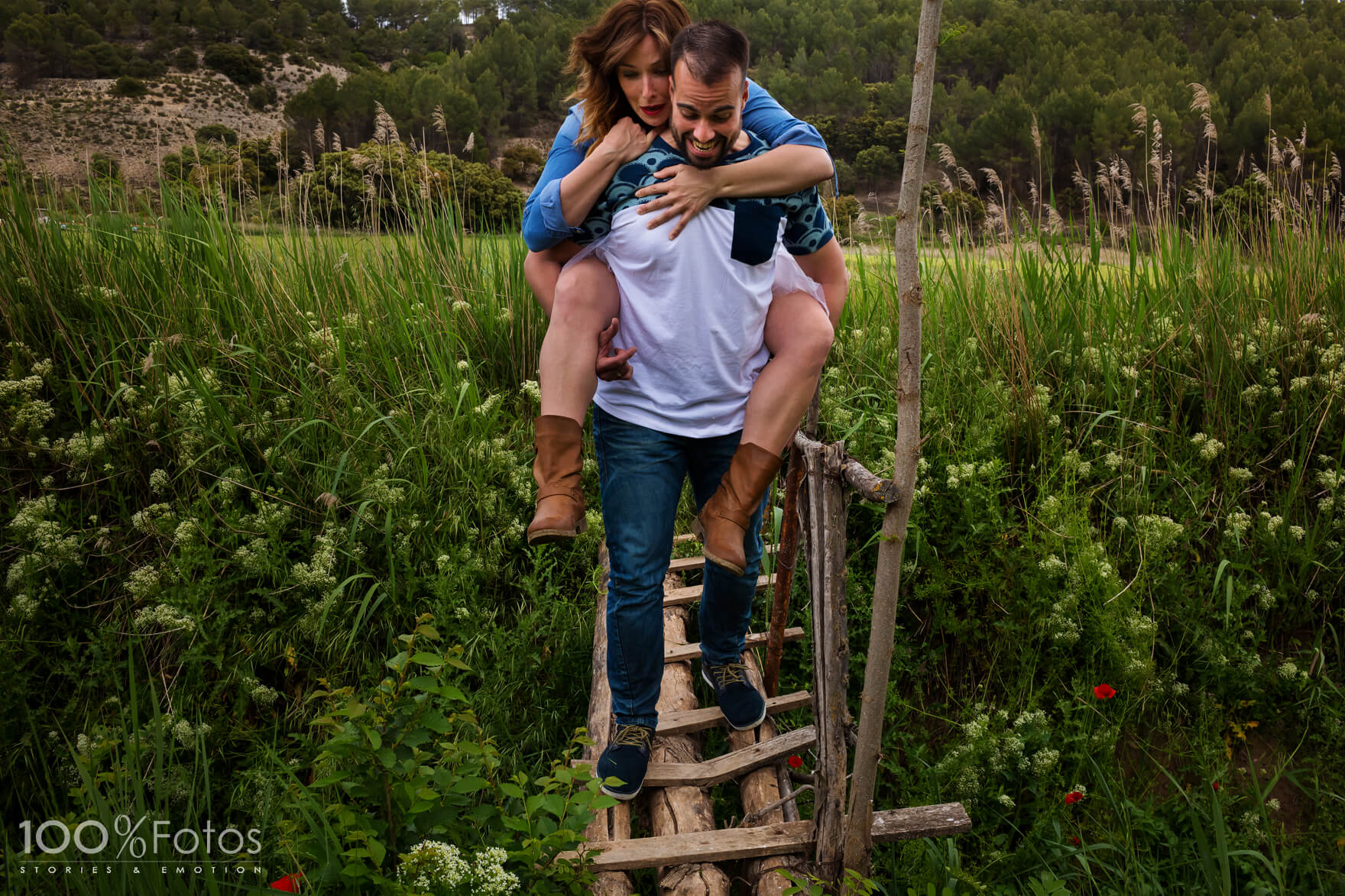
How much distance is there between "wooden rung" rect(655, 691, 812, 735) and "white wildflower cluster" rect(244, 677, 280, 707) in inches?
55.0

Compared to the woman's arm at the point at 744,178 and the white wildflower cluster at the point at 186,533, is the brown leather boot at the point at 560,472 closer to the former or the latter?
the woman's arm at the point at 744,178

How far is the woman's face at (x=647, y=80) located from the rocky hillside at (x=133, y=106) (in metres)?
15.5

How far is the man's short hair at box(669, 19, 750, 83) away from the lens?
5.91 feet

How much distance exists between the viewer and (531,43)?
25.5m

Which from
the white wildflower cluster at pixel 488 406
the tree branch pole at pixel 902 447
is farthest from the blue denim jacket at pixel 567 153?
the white wildflower cluster at pixel 488 406

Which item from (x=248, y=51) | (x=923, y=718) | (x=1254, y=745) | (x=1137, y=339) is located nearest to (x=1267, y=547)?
(x=1254, y=745)

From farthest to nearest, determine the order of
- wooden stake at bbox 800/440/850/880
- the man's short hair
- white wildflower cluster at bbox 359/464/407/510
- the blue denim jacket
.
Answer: white wildflower cluster at bbox 359/464/407/510 → the blue denim jacket → wooden stake at bbox 800/440/850/880 → the man's short hair

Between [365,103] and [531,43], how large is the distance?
22.0 feet

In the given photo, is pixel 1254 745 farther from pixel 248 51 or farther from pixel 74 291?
pixel 248 51

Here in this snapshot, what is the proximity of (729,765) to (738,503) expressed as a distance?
2.94 feet

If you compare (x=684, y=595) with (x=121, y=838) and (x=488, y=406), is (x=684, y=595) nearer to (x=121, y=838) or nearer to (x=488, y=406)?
(x=488, y=406)

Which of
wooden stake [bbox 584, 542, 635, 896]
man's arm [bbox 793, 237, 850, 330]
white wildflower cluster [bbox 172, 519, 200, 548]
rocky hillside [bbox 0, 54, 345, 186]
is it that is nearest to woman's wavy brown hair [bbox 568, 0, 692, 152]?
man's arm [bbox 793, 237, 850, 330]

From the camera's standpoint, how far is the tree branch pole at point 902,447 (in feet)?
4.72

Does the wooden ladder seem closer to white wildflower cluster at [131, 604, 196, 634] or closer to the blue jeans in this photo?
the blue jeans
